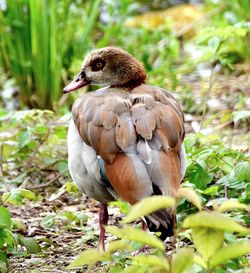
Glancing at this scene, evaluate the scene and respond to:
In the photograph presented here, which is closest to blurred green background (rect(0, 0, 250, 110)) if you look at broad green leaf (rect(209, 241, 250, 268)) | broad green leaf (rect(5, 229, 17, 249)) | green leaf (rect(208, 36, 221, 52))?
green leaf (rect(208, 36, 221, 52))

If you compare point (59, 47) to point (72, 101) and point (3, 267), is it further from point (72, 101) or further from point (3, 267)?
point (3, 267)

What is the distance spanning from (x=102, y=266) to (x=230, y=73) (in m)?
4.65

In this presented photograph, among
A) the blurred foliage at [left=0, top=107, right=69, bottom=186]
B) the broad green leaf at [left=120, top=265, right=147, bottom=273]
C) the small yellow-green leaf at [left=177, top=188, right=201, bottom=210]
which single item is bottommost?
the blurred foliage at [left=0, top=107, right=69, bottom=186]

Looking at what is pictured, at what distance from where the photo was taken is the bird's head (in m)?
5.24

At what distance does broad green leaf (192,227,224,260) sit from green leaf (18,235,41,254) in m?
1.77

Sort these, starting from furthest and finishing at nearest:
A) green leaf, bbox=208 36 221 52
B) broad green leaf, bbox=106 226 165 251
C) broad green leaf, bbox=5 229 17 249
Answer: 1. green leaf, bbox=208 36 221 52
2. broad green leaf, bbox=5 229 17 249
3. broad green leaf, bbox=106 226 165 251

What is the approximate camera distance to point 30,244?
14.9 ft

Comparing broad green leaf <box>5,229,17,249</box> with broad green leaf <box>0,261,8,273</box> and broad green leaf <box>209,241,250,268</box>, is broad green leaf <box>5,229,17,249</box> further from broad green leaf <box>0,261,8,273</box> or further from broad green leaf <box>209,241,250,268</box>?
broad green leaf <box>209,241,250,268</box>

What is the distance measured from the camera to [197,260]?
2.97 m

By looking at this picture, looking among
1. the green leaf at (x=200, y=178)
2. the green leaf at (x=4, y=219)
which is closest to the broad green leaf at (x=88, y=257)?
the green leaf at (x=4, y=219)

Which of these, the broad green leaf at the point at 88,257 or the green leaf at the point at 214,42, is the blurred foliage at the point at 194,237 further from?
the green leaf at the point at 214,42

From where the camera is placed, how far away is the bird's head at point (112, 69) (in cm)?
524

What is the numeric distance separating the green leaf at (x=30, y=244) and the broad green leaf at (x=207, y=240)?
1766 mm

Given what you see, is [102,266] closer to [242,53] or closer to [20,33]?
[20,33]
